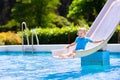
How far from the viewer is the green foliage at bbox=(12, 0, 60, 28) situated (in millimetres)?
37787

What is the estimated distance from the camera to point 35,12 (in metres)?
38.3

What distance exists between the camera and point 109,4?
17.2m

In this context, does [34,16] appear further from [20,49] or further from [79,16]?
[20,49]

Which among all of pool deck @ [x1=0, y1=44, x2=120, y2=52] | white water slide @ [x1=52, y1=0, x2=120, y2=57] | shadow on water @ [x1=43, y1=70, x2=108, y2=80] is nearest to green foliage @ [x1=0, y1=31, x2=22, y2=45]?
pool deck @ [x1=0, y1=44, x2=120, y2=52]

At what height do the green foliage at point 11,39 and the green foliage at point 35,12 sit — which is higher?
the green foliage at point 35,12

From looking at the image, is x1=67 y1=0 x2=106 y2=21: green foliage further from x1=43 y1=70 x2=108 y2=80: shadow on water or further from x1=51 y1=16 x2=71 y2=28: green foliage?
x1=43 y1=70 x2=108 y2=80: shadow on water

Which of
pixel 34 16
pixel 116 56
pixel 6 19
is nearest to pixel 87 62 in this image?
pixel 116 56

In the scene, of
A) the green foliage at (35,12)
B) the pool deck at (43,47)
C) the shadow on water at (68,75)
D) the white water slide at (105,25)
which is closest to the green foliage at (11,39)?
the pool deck at (43,47)

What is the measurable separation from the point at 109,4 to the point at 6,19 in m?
28.9

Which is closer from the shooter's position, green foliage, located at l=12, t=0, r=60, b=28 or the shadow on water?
the shadow on water

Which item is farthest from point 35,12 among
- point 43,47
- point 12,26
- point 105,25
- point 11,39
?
point 105,25

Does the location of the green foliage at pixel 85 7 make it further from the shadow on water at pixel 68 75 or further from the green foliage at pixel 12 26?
the shadow on water at pixel 68 75

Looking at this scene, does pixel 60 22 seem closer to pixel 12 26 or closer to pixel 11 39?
pixel 12 26

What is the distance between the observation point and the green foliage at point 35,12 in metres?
37.8
